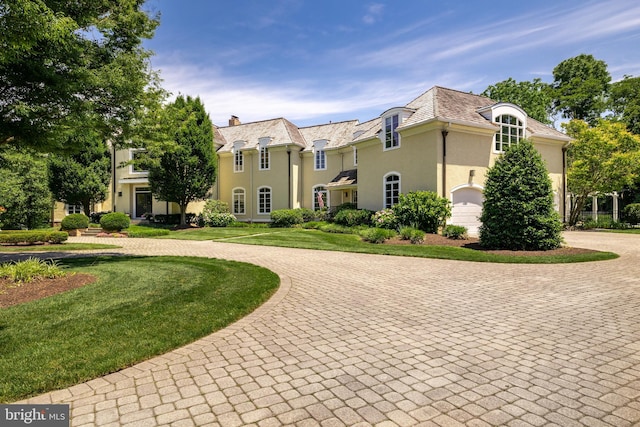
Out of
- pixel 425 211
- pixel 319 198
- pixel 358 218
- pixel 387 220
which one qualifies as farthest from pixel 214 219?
pixel 425 211

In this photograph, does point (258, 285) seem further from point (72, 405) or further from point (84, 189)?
point (84, 189)

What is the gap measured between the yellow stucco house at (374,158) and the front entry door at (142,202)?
9 cm

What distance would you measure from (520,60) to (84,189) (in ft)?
89.7

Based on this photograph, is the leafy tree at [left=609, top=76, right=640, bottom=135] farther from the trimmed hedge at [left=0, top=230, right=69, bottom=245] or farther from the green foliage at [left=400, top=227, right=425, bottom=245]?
the trimmed hedge at [left=0, top=230, right=69, bottom=245]

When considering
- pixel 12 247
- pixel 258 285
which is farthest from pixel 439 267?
pixel 12 247

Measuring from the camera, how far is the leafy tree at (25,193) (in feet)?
66.2

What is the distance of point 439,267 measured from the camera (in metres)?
9.70

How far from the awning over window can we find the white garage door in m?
7.70

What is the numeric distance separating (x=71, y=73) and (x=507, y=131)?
785 inches

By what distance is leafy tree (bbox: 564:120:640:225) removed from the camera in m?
22.4

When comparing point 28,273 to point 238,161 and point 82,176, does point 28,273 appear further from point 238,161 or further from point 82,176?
point 238,161

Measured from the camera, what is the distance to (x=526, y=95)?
116 ft

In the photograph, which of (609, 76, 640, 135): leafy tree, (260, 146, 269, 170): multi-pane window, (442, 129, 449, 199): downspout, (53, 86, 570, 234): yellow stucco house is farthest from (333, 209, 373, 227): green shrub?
(609, 76, 640, 135): leafy tree

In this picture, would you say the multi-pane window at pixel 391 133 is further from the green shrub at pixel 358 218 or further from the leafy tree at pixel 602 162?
the leafy tree at pixel 602 162
